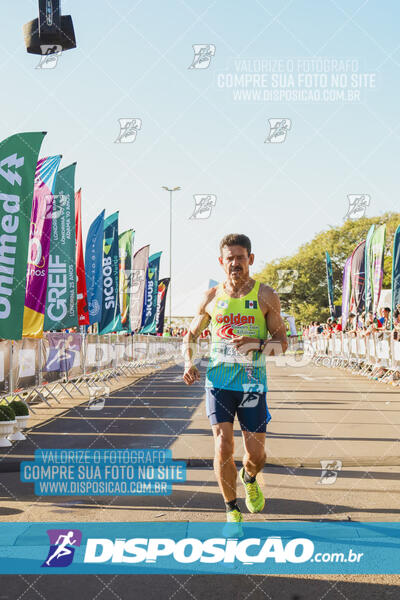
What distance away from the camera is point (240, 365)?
16.5ft

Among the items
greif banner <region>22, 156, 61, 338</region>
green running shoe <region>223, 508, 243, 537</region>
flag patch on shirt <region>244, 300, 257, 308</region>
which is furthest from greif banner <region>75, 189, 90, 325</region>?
green running shoe <region>223, 508, 243, 537</region>

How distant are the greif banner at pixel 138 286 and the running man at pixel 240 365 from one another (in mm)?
22405

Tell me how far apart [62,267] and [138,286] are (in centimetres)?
1354

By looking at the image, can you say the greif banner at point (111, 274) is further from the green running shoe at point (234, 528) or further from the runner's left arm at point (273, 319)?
the green running shoe at point (234, 528)

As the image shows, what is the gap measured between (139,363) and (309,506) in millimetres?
Result: 24465

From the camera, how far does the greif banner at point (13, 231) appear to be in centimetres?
980

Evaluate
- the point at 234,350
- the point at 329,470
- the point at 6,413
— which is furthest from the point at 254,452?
the point at 6,413

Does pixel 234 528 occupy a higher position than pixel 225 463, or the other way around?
pixel 225 463

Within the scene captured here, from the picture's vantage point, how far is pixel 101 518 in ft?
17.5

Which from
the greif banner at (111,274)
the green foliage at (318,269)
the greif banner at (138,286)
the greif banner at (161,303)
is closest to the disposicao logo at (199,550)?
the greif banner at (111,274)

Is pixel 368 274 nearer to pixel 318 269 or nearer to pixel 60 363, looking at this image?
pixel 60 363

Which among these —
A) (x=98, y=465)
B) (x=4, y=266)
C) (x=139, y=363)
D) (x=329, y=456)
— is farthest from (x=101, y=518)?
(x=139, y=363)

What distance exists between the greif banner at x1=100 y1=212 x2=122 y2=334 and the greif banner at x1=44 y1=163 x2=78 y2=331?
643 cm

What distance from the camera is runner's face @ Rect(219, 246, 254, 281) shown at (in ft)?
16.7
